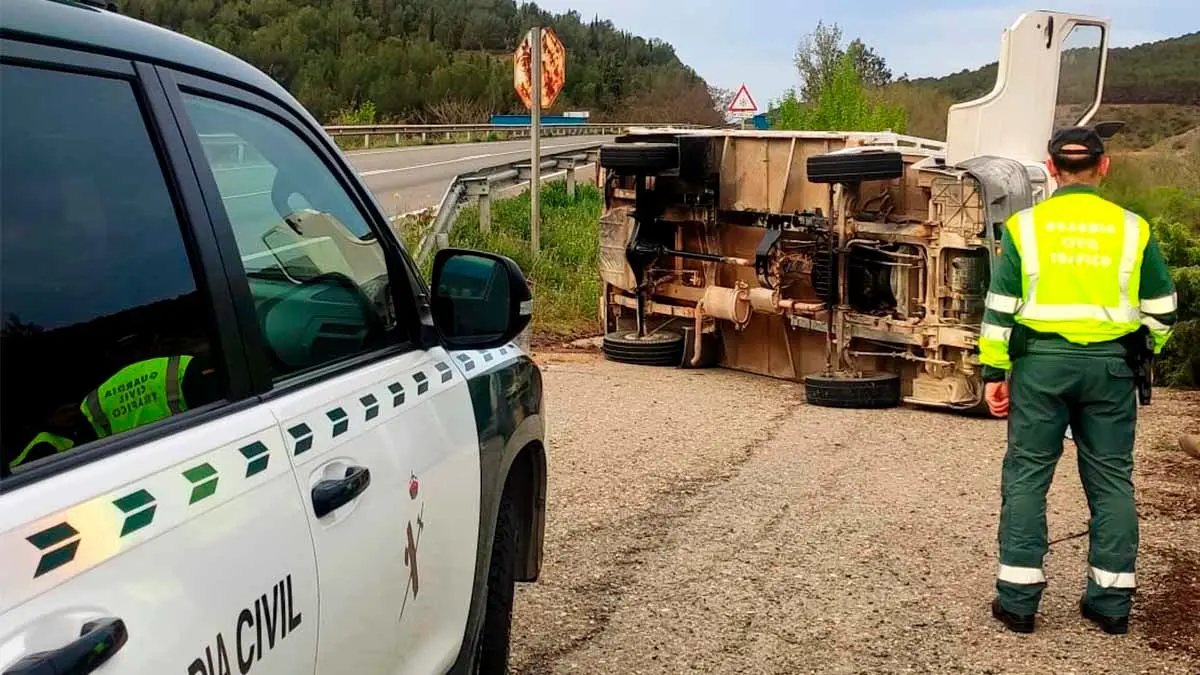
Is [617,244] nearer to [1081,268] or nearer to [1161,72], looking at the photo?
[1081,268]

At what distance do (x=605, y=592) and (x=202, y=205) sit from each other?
3.50m

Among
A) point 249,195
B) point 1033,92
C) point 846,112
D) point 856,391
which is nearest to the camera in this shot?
point 249,195

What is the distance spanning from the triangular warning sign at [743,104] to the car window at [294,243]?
20488 millimetres

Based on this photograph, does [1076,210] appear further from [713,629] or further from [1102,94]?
[1102,94]

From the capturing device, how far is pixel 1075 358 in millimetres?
4816

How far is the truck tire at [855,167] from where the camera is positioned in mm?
8852

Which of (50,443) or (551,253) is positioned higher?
(50,443)

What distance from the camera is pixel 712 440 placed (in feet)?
27.0

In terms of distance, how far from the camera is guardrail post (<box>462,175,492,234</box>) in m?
14.9

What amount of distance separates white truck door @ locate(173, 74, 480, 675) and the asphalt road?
10642mm

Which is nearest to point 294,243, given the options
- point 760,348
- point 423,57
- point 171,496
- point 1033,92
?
point 171,496

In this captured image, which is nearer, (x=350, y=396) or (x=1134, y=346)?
(x=350, y=396)

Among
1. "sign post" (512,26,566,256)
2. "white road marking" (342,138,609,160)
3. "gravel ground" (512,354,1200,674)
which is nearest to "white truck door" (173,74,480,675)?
"gravel ground" (512,354,1200,674)

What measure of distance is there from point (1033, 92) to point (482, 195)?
7259 mm
